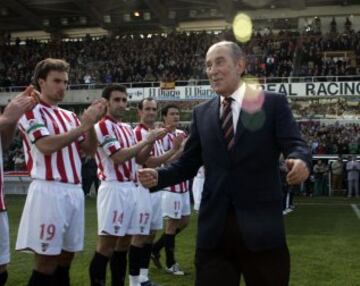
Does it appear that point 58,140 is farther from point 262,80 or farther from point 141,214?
point 262,80

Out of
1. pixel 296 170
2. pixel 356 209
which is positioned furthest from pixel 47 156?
pixel 356 209

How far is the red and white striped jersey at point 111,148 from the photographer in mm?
5812

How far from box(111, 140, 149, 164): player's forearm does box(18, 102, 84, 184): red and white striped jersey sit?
0.77m

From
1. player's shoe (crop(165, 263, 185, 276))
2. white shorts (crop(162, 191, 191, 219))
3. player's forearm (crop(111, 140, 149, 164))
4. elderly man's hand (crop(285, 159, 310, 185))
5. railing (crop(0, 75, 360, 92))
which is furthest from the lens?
railing (crop(0, 75, 360, 92))

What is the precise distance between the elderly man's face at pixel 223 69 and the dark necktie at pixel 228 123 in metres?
0.07

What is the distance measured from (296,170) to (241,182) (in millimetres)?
428

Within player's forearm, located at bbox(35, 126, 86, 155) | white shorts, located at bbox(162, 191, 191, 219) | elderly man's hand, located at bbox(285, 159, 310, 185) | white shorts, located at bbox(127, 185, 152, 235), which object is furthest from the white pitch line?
elderly man's hand, located at bbox(285, 159, 310, 185)

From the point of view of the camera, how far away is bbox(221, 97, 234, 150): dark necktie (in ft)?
11.7

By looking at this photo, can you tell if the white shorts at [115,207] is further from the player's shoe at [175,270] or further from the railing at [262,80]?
the railing at [262,80]

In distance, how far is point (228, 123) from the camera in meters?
3.63

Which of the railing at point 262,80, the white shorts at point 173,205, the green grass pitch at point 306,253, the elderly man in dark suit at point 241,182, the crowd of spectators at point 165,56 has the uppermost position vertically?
the crowd of spectators at point 165,56

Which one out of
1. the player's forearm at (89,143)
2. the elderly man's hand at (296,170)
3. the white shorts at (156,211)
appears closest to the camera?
the elderly man's hand at (296,170)

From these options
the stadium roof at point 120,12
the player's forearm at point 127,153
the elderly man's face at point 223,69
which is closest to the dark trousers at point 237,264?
the elderly man's face at point 223,69

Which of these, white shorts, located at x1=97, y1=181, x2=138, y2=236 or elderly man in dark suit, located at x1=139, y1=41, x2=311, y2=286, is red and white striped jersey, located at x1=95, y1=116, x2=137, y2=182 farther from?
elderly man in dark suit, located at x1=139, y1=41, x2=311, y2=286
